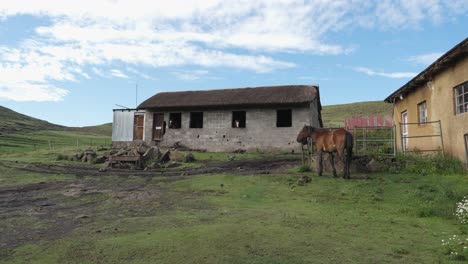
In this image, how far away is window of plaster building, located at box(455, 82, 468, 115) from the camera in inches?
477

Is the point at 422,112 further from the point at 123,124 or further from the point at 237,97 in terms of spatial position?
the point at 123,124

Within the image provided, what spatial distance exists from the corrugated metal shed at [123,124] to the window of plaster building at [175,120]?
3201 mm

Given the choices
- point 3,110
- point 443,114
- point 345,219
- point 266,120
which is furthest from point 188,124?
point 3,110

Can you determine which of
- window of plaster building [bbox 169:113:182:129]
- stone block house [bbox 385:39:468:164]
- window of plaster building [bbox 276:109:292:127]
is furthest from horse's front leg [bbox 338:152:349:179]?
window of plaster building [bbox 169:113:182:129]

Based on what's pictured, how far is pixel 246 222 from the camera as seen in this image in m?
→ 6.91

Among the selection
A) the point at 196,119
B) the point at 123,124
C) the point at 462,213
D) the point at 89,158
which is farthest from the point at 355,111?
the point at 462,213

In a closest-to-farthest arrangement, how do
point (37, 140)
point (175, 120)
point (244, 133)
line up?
point (244, 133) < point (175, 120) < point (37, 140)

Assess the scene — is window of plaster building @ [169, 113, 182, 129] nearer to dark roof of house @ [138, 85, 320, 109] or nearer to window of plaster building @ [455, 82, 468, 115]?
dark roof of house @ [138, 85, 320, 109]

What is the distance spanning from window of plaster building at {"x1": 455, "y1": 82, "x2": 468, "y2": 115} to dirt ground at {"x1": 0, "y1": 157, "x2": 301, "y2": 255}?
7171mm

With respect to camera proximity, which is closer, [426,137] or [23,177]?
[426,137]

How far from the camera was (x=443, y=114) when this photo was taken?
13.6 metres

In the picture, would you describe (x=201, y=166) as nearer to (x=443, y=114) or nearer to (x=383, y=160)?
(x=383, y=160)

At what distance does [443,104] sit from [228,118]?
14.7m

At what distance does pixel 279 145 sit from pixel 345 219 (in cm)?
1654
